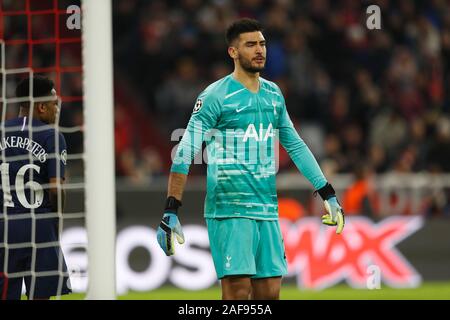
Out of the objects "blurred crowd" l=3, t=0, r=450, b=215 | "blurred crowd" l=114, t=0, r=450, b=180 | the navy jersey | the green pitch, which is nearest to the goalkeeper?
the navy jersey

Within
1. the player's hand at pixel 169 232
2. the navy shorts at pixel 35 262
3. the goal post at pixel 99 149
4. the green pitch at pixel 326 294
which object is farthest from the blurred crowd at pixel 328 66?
the goal post at pixel 99 149

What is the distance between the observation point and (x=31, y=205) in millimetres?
7883

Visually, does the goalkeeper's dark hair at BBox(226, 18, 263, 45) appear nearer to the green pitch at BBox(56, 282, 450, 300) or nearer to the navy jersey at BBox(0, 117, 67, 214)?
the navy jersey at BBox(0, 117, 67, 214)

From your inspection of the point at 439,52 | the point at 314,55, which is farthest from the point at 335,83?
the point at 439,52

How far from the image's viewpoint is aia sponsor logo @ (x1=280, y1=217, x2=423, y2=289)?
13992 mm

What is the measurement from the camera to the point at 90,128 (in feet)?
23.6

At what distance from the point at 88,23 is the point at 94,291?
1639 millimetres

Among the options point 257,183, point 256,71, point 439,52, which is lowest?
point 257,183

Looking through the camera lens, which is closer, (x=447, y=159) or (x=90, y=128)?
(x=90, y=128)

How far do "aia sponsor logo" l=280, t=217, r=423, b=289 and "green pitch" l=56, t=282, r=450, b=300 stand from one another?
18 cm

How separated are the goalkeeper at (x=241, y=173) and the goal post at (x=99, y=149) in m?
0.46

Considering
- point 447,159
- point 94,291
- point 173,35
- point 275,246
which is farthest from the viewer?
point 173,35

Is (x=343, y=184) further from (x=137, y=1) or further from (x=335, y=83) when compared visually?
(x=137, y=1)

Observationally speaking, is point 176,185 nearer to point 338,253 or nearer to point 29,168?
point 29,168
